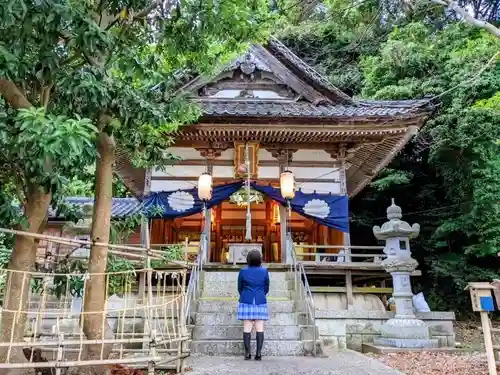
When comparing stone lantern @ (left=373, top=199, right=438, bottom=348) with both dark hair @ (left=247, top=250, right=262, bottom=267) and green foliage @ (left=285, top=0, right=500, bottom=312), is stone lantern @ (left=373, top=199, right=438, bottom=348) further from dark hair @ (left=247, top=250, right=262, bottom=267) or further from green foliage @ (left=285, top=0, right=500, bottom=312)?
green foliage @ (left=285, top=0, right=500, bottom=312)

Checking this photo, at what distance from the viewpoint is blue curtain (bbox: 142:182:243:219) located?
10797 mm

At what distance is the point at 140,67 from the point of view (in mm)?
4277

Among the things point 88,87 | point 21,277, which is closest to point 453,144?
point 88,87

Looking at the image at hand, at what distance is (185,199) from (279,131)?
10.3 feet

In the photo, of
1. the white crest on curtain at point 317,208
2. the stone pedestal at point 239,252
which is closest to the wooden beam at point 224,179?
the white crest on curtain at point 317,208

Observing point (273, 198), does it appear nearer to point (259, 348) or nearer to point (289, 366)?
point (259, 348)

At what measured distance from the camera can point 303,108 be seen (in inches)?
443

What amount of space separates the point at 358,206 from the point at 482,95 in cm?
721

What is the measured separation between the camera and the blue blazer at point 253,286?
5883 millimetres

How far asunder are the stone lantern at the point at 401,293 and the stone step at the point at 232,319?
5.94ft

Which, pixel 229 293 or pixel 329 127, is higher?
pixel 329 127

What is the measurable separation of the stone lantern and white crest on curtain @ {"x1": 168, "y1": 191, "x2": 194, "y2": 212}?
196 inches

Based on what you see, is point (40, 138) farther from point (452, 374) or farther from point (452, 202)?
point (452, 202)

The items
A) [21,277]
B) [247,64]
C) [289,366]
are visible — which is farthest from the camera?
[247,64]
